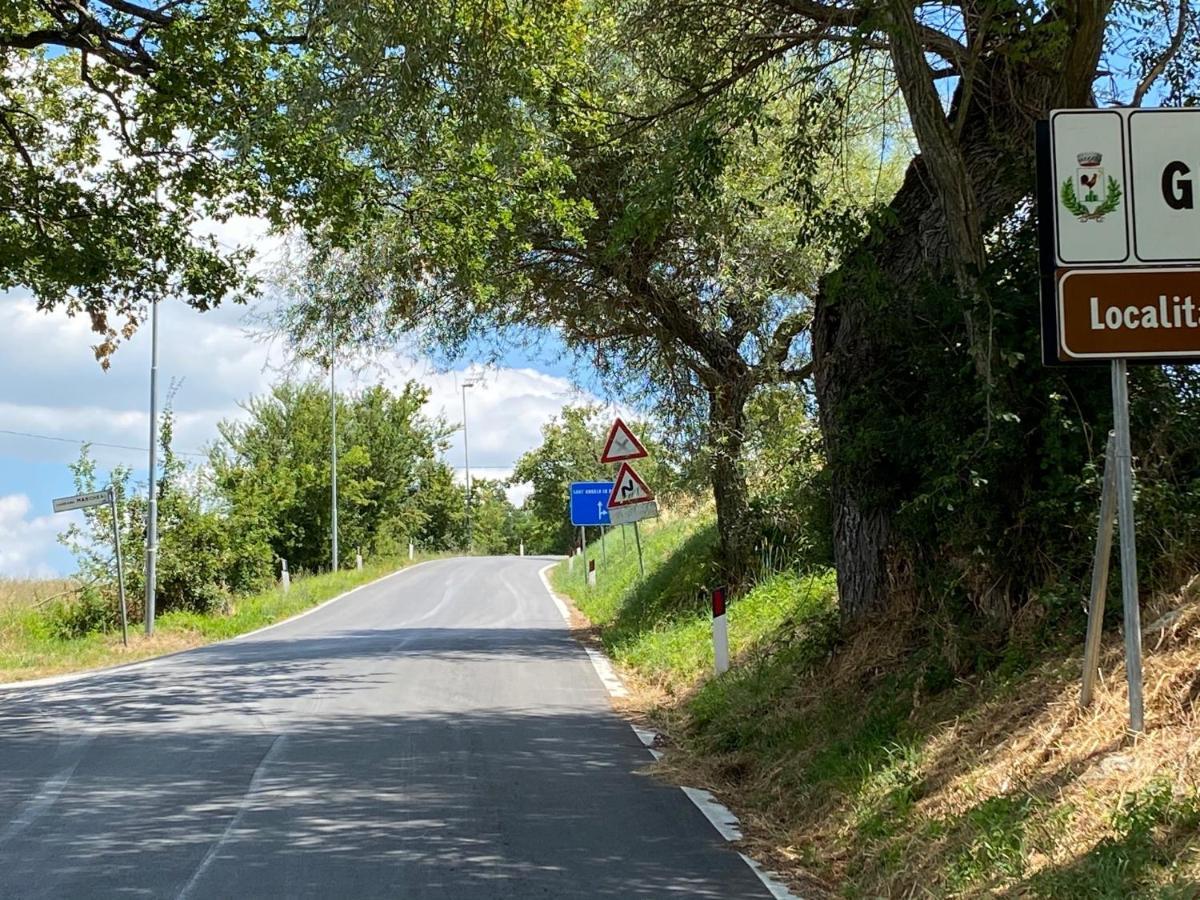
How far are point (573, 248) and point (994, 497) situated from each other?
10.6 m

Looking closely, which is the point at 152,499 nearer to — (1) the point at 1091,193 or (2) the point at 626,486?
(2) the point at 626,486

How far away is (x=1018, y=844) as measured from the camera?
521 centimetres

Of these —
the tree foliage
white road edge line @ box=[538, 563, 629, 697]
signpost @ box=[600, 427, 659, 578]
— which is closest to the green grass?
white road edge line @ box=[538, 563, 629, 697]

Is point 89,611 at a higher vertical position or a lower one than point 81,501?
lower

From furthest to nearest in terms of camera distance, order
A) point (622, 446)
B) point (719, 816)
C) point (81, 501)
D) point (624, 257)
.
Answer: point (81, 501) < point (622, 446) < point (624, 257) < point (719, 816)

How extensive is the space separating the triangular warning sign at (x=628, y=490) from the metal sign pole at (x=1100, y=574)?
524 inches

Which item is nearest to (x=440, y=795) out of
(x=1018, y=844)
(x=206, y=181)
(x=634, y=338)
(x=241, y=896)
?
(x=241, y=896)

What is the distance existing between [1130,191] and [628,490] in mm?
13851

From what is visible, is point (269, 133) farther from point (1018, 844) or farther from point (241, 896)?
point (1018, 844)

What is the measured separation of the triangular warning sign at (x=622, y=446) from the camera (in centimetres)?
1909

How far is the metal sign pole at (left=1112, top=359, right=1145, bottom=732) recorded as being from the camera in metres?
5.61

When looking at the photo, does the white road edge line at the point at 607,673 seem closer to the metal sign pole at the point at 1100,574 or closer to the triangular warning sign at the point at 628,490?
the triangular warning sign at the point at 628,490

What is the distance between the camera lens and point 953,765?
651cm

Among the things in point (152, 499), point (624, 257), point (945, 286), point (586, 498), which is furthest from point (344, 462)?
point (945, 286)
